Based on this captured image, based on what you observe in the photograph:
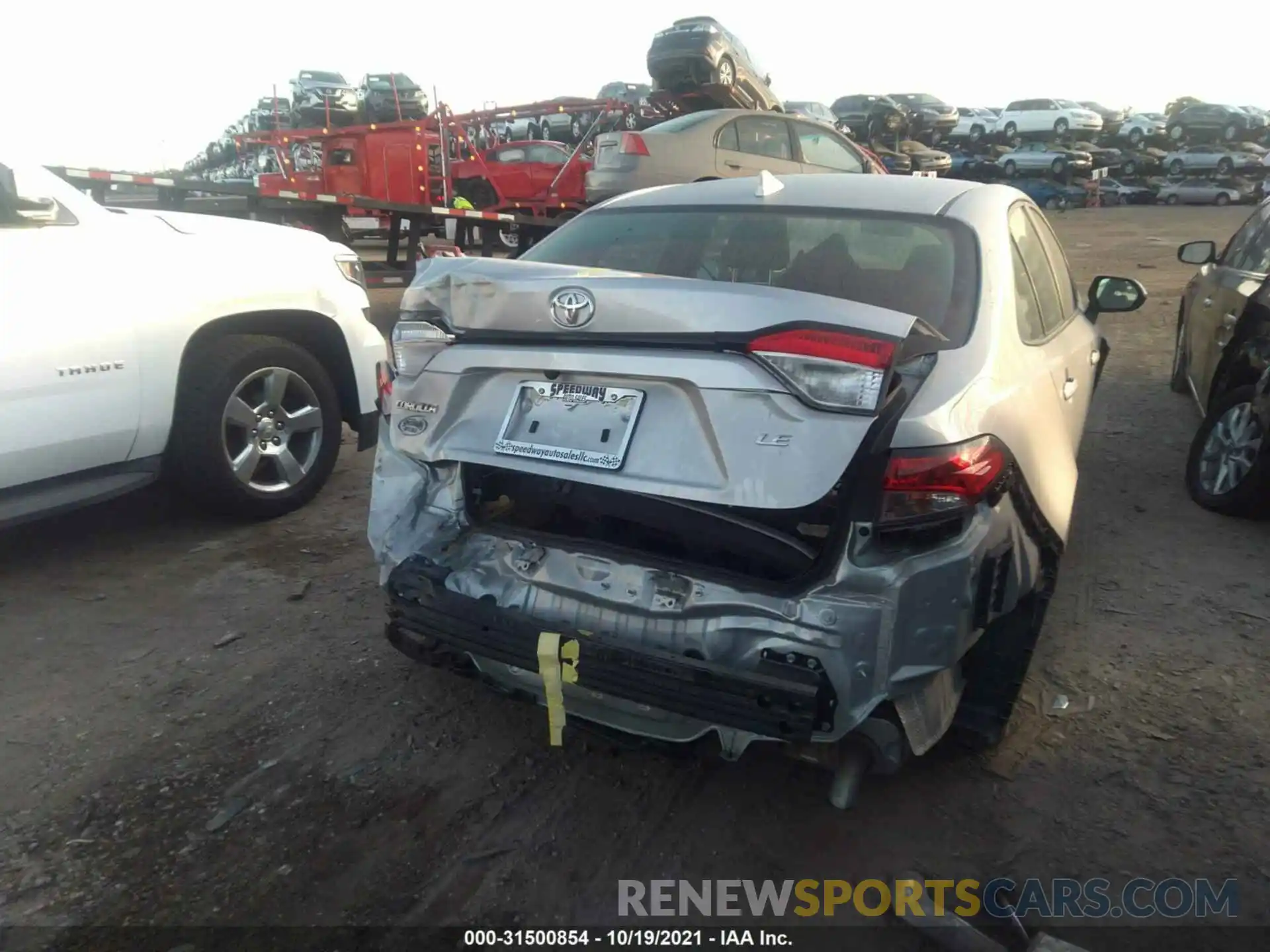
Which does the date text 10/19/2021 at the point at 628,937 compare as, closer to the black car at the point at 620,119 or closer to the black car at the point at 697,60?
the black car at the point at 620,119

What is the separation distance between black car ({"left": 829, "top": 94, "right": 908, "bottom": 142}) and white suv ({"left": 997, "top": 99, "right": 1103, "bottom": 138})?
6746 millimetres

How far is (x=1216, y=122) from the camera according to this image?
31938mm

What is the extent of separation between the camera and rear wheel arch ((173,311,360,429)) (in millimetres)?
4277

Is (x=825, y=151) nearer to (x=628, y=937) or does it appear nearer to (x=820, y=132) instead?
(x=820, y=132)

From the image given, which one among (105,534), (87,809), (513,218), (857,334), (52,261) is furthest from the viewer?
(513,218)

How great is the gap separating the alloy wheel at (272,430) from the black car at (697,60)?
13.0 metres

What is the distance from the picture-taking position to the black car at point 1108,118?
118 ft

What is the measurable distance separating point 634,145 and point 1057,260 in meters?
6.85

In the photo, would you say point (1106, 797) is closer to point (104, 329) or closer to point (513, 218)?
point (104, 329)

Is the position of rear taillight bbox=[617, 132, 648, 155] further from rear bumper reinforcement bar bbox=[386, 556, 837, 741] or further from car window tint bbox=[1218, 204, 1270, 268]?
rear bumper reinforcement bar bbox=[386, 556, 837, 741]

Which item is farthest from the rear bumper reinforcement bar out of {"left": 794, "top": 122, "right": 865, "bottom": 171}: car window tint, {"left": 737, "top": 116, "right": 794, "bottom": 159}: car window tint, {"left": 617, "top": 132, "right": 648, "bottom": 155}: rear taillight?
{"left": 794, "top": 122, "right": 865, "bottom": 171}: car window tint

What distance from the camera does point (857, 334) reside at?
216cm

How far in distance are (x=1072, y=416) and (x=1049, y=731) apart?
1.10m

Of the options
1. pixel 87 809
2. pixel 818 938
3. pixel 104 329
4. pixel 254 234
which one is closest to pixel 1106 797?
pixel 818 938
